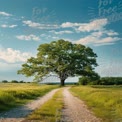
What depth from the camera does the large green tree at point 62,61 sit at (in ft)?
328

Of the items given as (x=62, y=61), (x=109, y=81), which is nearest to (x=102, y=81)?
(x=109, y=81)

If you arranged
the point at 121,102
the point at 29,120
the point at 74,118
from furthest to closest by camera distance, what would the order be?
the point at 121,102 < the point at 74,118 < the point at 29,120

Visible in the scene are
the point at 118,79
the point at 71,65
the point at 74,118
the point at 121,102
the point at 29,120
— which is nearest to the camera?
the point at 29,120

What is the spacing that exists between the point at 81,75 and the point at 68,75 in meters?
4.14

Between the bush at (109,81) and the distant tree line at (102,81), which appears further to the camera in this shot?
the bush at (109,81)

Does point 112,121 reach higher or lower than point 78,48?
lower

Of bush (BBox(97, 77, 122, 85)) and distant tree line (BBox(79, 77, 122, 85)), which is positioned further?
bush (BBox(97, 77, 122, 85))

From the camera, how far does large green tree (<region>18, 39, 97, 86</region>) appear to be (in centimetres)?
10006

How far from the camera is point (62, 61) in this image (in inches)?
3989

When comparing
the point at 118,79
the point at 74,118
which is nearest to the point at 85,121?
the point at 74,118

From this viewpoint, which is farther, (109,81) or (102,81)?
(109,81)

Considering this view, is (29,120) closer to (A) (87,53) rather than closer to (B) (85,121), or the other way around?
(B) (85,121)

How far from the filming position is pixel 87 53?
334 ft

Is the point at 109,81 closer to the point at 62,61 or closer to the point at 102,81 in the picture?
the point at 102,81
